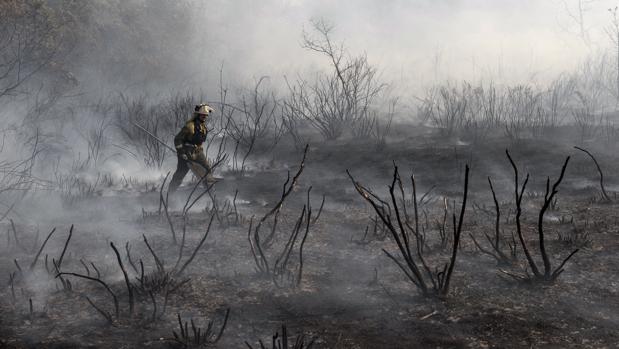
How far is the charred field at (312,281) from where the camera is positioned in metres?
3.76

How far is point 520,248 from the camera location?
17.2 ft

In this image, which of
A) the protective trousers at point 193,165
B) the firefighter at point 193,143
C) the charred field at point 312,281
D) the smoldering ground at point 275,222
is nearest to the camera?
the charred field at point 312,281

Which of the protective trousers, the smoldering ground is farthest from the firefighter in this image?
the smoldering ground

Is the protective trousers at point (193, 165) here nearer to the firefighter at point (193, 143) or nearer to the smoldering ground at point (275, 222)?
the firefighter at point (193, 143)

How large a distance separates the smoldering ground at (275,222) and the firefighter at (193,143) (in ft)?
1.14

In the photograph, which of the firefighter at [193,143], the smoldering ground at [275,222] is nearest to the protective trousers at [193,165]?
the firefighter at [193,143]

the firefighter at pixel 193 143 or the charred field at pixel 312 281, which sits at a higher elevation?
the firefighter at pixel 193 143

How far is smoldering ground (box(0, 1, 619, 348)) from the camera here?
3.90m

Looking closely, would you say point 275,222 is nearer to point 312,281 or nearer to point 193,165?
point 312,281

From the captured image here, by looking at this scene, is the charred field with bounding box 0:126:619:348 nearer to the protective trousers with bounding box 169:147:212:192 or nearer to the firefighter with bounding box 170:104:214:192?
the protective trousers with bounding box 169:147:212:192

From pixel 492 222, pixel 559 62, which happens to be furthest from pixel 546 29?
pixel 492 222

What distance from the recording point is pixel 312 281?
4785 millimetres

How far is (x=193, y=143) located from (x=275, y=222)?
3476 mm

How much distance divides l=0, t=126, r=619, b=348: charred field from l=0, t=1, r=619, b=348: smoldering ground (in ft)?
0.06
